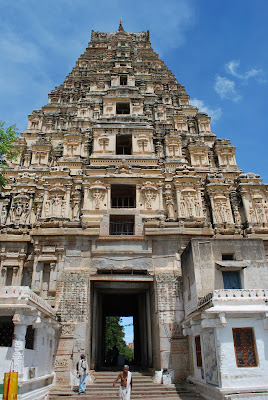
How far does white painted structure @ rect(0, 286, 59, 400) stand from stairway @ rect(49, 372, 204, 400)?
35.4 inches

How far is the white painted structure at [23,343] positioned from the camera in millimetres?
10352

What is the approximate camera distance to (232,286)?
13891 millimetres

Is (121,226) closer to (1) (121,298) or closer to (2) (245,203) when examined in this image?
(1) (121,298)

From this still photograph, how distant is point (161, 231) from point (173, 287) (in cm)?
302

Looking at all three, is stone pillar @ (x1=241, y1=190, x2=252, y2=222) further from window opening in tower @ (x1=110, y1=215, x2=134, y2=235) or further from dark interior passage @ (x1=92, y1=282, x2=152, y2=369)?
dark interior passage @ (x1=92, y1=282, x2=152, y2=369)

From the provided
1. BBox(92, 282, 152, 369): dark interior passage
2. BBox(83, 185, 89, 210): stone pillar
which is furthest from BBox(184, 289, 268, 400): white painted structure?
BBox(83, 185, 89, 210): stone pillar

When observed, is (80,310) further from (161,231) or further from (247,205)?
(247,205)

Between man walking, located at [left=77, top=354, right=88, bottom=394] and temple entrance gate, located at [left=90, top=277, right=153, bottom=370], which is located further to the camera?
temple entrance gate, located at [left=90, top=277, right=153, bottom=370]

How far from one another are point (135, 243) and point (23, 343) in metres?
8.03

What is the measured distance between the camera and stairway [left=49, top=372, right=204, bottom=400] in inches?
496

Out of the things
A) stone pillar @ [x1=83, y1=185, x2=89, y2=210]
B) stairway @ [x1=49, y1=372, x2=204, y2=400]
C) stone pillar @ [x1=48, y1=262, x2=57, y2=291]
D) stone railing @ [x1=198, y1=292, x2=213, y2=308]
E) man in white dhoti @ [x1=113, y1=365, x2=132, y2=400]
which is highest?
stone pillar @ [x1=83, y1=185, x2=89, y2=210]

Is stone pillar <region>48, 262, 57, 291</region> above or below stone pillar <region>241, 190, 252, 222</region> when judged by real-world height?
below

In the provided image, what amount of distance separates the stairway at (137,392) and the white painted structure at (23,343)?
90cm

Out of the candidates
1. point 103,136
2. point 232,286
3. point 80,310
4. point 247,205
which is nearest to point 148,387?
point 80,310
